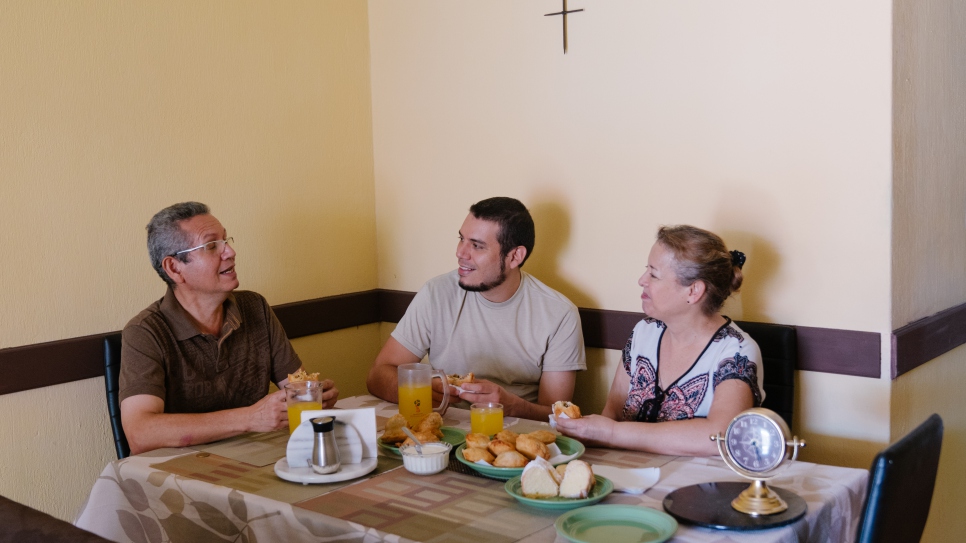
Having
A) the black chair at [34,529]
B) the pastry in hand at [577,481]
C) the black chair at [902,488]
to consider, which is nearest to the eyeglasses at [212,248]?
the black chair at [34,529]

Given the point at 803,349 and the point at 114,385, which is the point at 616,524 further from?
the point at 114,385

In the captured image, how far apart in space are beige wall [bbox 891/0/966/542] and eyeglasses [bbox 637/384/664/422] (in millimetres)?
659

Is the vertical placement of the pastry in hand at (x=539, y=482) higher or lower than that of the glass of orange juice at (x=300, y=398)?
lower

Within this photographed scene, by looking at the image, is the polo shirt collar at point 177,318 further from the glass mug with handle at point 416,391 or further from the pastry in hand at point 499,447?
the pastry in hand at point 499,447

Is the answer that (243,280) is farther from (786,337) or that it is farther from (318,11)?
(786,337)

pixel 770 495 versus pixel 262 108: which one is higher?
pixel 262 108

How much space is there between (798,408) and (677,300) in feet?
1.97

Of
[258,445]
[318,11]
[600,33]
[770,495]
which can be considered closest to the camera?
[770,495]

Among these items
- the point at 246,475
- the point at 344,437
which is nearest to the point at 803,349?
the point at 344,437

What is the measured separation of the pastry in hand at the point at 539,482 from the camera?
5.10 ft

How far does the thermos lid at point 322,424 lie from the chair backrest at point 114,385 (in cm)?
85

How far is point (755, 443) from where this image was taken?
59.1 inches

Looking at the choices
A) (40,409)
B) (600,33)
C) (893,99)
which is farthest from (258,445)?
(893,99)

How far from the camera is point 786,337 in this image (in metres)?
2.32
